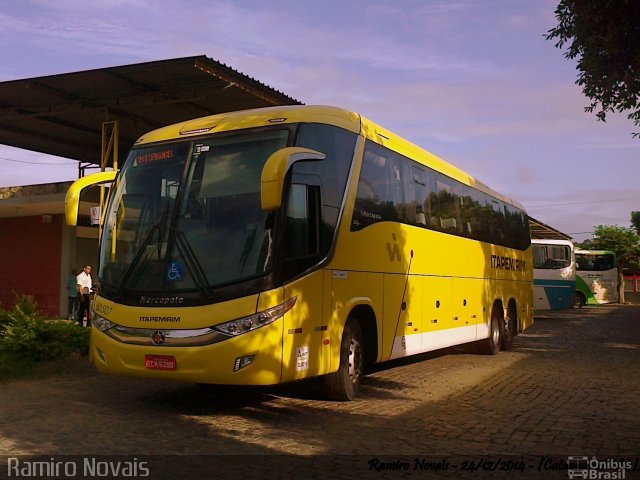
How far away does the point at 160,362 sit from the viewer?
6910 mm

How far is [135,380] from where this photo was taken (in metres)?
9.83

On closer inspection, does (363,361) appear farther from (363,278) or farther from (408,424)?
(408,424)

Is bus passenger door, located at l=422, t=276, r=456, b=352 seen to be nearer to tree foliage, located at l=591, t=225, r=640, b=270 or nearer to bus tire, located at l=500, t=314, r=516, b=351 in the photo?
bus tire, located at l=500, t=314, r=516, b=351

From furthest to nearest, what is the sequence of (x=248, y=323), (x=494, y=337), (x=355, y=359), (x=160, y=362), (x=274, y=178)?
1. (x=494, y=337)
2. (x=355, y=359)
3. (x=160, y=362)
4. (x=248, y=323)
5. (x=274, y=178)

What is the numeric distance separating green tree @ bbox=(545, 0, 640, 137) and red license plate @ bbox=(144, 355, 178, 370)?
5853 millimetres

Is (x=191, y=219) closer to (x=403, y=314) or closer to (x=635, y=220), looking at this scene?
(x=403, y=314)

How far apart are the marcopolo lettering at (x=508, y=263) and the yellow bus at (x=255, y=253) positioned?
5.71 m

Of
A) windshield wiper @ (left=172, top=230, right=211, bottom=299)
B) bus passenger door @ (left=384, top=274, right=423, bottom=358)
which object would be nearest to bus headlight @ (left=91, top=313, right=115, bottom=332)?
windshield wiper @ (left=172, top=230, right=211, bottom=299)

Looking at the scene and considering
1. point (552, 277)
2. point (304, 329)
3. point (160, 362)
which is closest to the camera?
point (160, 362)

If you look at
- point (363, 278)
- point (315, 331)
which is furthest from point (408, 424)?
point (363, 278)

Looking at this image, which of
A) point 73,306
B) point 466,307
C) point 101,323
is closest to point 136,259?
point 101,323

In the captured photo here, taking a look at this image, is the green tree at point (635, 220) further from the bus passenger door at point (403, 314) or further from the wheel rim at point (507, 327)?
the bus passenger door at point (403, 314)

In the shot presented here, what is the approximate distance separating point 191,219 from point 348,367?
278cm

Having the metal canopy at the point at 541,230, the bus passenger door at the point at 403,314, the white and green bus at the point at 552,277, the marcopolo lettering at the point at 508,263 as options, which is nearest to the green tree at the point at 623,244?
the metal canopy at the point at 541,230
